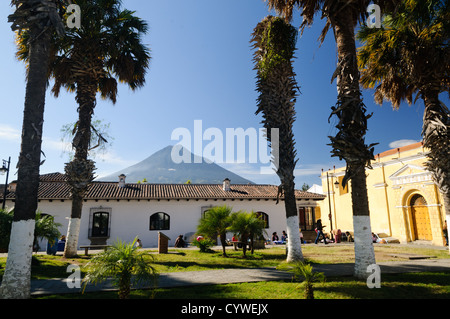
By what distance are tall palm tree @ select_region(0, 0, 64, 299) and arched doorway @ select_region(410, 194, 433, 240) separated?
2235 centimetres

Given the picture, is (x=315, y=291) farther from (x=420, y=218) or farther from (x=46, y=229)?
(x=420, y=218)

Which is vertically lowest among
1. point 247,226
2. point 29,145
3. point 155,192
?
point 247,226

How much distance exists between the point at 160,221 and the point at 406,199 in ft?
61.5

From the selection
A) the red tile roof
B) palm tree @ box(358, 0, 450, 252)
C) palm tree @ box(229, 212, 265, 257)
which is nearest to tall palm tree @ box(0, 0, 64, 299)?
palm tree @ box(229, 212, 265, 257)

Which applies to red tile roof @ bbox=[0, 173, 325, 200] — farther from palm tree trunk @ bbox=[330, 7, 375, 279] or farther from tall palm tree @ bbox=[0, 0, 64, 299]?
palm tree trunk @ bbox=[330, 7, 375, 279]

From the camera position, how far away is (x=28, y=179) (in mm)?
5602

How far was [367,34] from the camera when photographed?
11.3 meters

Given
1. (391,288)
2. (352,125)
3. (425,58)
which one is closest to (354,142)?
(352,125)

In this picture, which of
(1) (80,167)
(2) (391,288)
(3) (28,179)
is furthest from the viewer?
(1) (80,167)

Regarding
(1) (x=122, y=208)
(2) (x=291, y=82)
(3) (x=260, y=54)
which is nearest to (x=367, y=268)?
A: (2) (x=291, y=82)

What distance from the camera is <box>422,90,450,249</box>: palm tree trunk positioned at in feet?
35.2

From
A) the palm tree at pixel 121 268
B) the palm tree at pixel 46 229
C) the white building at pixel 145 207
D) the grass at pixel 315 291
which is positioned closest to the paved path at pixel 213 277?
the grass at pixel 315 291

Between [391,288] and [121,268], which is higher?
[121,268]

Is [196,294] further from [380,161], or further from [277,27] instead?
[380,161]
